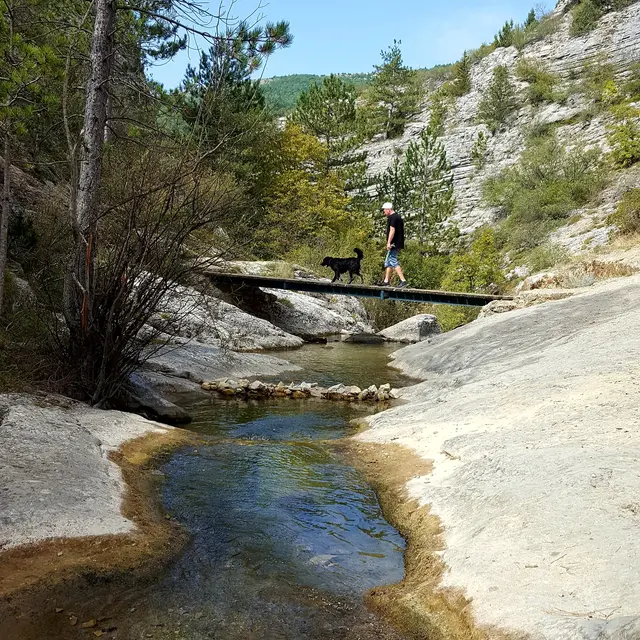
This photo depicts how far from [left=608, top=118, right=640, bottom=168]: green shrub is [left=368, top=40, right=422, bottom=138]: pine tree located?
25979 mm

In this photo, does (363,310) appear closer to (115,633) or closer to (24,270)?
(24,270)

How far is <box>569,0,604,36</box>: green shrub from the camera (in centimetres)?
4978

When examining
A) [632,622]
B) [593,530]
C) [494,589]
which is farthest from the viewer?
[593,530]

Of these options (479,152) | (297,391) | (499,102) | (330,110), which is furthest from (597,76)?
(297,391)

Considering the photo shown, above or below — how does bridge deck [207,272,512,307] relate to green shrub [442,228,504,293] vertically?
below

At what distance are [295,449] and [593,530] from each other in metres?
4.67

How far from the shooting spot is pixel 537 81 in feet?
163

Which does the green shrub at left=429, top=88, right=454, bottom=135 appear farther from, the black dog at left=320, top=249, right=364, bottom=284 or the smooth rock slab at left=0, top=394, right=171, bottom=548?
the smooth rock slab at left=0, top=394, right=171, bottom=548

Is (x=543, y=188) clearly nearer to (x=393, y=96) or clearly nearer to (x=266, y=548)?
(x=393, y=96)

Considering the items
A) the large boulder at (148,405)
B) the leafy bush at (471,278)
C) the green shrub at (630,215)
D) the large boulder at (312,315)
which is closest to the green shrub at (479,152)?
the leafy bush at (471,278)

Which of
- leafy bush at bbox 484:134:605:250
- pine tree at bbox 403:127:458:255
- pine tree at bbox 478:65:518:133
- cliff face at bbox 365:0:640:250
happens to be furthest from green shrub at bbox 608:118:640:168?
pine tree at bbox 478:65:518:133

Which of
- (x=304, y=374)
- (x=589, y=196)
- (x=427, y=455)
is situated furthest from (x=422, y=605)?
(x=589, y=196)

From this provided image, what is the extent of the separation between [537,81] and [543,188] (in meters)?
17.3

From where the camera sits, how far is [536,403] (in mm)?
7996
